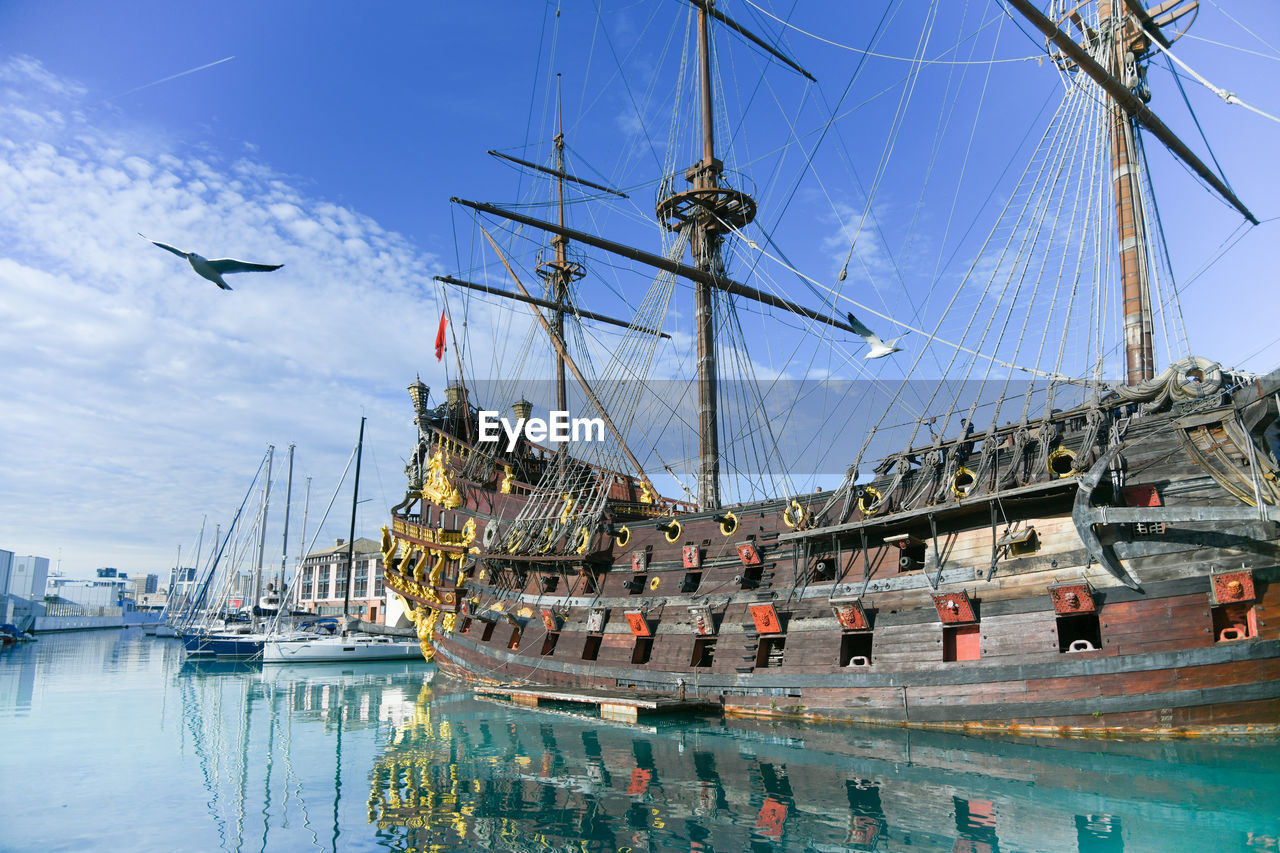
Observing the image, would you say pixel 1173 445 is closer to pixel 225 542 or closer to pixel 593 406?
pixel 593 406

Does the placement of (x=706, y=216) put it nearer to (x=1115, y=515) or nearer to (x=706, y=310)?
(x=706, y=310)

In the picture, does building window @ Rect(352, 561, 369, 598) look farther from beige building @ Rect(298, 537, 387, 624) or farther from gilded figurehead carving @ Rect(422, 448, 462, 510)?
gilded figurehead carving @ Rect(422, 448, 462, 510)

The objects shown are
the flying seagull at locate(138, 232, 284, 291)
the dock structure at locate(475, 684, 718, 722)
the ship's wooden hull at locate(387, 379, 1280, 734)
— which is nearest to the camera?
the flying seagull at locate(138, 232, 284, 291)

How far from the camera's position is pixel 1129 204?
17.3 metres

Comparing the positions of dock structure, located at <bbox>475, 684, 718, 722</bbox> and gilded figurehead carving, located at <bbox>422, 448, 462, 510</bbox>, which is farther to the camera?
gilded figurehead carving, located at <bbox>422, 448, 462, 510</bbox>

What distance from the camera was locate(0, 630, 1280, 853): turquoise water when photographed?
9.70 m

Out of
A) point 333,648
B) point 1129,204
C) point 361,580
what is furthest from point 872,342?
point 361,580

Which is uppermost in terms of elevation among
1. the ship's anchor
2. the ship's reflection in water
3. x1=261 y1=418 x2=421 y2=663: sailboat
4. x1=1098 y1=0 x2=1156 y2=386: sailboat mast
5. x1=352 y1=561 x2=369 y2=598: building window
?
x1=1098 y1=0 x2=1156 y2=386: sailboat mast

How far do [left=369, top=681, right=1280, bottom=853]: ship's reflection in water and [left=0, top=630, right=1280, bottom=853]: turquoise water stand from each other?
0.04 m

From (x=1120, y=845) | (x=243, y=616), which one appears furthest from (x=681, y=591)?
(x=243, y=616)

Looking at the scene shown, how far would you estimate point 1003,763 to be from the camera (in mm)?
12695

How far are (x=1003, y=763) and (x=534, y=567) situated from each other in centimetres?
1654

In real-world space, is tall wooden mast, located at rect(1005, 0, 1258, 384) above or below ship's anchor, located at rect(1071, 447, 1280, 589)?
above

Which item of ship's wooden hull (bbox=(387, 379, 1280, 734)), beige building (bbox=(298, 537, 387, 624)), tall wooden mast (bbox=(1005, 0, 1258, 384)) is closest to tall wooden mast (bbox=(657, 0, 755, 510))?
ship's wooden hull (bbox=(387, 379, 1280, 734))
